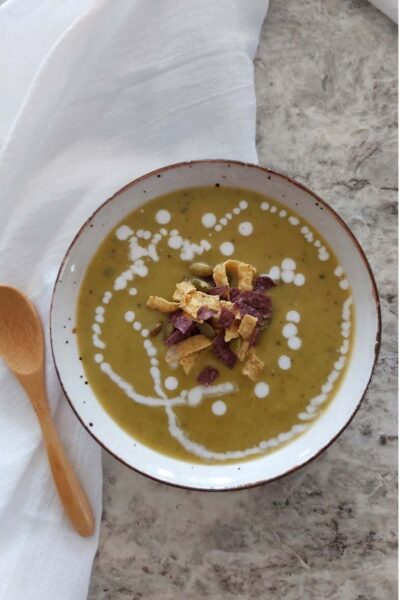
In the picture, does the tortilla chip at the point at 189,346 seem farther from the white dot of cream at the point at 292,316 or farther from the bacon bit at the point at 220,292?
the white dot of cream at the point at 292,316

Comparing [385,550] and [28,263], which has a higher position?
[28,263]

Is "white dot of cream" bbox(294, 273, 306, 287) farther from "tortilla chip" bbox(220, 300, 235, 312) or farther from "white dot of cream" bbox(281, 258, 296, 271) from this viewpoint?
"tortilla chip" bbox(220, 300, 235, 312)

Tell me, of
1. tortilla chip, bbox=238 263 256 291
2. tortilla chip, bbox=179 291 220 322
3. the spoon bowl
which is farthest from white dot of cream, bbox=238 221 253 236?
the spoon bowl

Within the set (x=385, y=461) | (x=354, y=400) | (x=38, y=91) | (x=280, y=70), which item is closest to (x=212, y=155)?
(x=280, y=70)

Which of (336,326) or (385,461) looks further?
(385,461)

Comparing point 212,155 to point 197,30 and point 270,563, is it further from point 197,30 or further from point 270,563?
point 270,563

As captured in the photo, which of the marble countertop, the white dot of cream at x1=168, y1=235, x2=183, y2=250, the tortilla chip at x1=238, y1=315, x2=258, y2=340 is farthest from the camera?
the marble countertop
